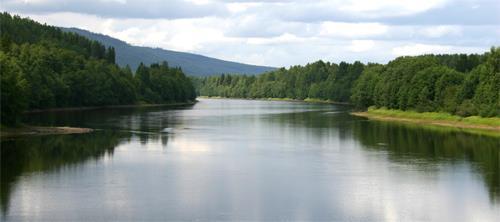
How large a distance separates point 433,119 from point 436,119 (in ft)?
2.65

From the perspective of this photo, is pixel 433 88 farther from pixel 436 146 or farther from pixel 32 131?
pixel 32 131

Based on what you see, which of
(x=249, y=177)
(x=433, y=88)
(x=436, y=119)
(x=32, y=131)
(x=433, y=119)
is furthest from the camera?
(x=433, y=88)

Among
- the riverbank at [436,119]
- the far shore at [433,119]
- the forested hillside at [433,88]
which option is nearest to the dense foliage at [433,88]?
the forested hillside at [433,88]

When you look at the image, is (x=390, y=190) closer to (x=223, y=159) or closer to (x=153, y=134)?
(x=223, y=159)

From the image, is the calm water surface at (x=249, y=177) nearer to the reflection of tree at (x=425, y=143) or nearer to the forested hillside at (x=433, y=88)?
the reflection of tree at (x=425, y=143)

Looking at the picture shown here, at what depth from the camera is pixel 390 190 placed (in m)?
49.5

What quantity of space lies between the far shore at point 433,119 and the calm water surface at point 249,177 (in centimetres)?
1269

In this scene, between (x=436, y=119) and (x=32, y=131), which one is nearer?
(x=32, y=131)

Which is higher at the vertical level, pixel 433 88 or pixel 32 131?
pixel 433 88

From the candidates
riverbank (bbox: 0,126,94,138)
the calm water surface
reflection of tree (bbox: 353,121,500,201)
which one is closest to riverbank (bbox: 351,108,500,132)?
reflection of tree (bbox: 353,121,500,201)

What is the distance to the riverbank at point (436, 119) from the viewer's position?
107m

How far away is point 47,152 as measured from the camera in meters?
70.4

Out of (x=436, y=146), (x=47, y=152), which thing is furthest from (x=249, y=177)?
(x=436, y=146)

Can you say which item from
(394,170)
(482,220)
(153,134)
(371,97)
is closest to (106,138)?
(153,134)
